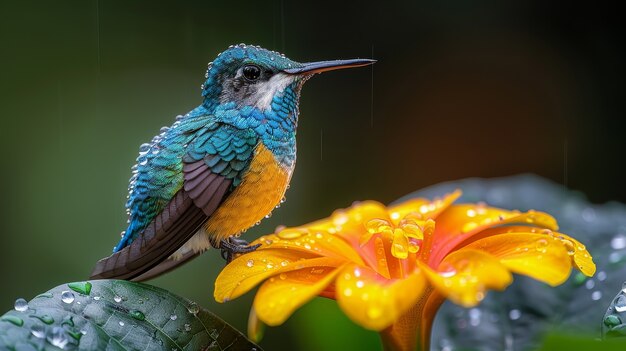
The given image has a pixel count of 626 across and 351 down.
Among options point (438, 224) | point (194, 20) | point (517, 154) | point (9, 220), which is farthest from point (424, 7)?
point (438, 224)

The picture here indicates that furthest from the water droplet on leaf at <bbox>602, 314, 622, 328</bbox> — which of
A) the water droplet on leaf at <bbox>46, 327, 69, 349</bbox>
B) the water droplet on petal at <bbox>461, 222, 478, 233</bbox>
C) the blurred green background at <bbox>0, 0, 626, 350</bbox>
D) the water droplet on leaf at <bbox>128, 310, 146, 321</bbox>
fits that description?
the blurred green background at <bbox>0, 0, 626, 350</bbox>

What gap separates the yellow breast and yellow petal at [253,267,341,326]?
401 mm

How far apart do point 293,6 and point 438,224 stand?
129 inches

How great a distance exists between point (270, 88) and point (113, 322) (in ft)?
2.70

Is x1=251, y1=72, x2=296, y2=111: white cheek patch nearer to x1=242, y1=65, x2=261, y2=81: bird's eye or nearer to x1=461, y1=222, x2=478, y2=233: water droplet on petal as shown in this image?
x1=242, y1=65, x2=261, y2=81: bird's eye

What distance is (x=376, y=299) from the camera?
120cm

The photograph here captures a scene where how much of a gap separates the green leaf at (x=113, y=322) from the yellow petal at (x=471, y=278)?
401 millimetres

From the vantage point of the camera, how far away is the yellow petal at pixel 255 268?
1.38m

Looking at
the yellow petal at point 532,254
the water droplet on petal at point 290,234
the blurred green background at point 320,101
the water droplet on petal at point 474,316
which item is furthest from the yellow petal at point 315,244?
the blurred green background at point 320,101

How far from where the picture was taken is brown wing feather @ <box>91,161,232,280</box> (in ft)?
5.15

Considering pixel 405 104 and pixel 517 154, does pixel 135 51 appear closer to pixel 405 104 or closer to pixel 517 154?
pixel 405 104

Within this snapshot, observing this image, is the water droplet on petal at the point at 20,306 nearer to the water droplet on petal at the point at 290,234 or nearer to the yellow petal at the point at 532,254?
the water droplet on petal at the point at 290,234

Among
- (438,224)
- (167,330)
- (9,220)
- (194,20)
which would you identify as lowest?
(9,220)

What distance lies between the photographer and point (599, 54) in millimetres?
4707
